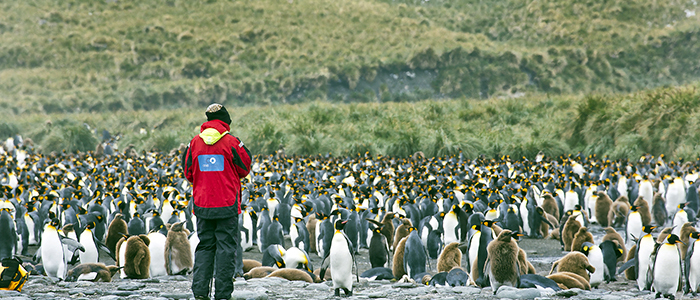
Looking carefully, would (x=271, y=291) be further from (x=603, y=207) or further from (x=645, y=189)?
(x=645, y=189)

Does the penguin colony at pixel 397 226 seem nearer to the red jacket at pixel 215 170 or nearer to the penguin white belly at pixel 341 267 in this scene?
the penguin white belly at pixel 341 267

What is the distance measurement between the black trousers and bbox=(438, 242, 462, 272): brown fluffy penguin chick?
311 centimetres

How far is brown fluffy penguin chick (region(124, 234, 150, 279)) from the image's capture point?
635cm

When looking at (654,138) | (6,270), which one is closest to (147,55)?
(654,138)

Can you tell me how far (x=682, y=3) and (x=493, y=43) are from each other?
78.4 ft

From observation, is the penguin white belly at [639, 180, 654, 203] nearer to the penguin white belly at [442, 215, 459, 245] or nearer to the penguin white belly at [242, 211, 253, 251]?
the penguin white belly at [442, 215, 459, 245]

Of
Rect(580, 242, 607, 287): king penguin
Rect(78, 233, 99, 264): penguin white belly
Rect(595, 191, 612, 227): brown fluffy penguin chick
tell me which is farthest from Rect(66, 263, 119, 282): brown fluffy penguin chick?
Rect(595, 191, 612, 227): brown fluffy penguin chick

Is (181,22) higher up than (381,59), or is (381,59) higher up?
(181,22)

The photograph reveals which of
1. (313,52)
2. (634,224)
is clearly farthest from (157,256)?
(313,52)

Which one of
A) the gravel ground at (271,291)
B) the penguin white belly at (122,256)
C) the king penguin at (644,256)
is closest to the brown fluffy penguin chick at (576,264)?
the gravel ground at (271,291)

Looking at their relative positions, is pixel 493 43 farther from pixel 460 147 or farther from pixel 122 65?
pixel 460 147

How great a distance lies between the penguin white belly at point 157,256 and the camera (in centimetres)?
667

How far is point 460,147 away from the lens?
63.1 feet

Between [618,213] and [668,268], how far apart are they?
456 centimetres
